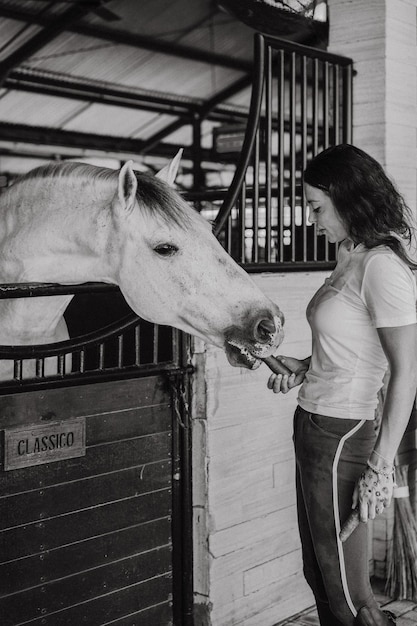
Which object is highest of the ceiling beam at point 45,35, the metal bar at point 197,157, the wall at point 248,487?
the ceiling beam at point 45,35

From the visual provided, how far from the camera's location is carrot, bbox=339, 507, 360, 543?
61.5 inches

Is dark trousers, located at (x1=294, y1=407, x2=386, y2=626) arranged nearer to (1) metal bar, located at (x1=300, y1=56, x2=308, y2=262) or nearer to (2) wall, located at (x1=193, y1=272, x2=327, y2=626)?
(2) wall, located at (x1=193, y1=272, x2=327, y2=626)

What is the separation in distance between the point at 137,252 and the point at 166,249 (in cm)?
7

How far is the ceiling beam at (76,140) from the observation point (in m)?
9.16

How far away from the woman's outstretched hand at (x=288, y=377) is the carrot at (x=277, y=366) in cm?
1

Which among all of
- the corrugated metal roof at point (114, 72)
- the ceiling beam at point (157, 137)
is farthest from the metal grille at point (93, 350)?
the ceiling beam at point (157, 137)

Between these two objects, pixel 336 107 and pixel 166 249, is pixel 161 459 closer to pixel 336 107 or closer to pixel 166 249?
pixel 166 249

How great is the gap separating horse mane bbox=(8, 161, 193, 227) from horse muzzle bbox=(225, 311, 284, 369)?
28 centimetres

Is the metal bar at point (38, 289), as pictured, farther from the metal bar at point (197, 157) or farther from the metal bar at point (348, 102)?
the metal bar at point (197, 157)

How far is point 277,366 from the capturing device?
5.94 feet

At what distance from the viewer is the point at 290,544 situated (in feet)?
8.38

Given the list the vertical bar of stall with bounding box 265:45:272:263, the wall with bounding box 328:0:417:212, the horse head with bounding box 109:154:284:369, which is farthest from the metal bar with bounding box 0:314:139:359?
the wall with bounding box 328:0:417:212

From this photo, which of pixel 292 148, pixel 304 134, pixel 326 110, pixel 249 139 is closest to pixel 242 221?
pixel 249 139

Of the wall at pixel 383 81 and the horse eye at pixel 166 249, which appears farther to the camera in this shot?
the wall at pixel 383 81
